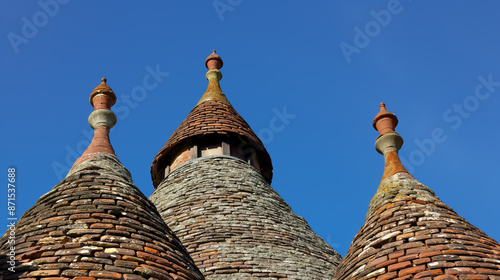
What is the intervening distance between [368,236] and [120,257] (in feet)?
10.1

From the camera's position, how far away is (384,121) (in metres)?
12.6

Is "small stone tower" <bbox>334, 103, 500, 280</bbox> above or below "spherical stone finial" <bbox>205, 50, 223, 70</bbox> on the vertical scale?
below

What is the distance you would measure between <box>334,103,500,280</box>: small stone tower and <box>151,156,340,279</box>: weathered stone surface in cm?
215

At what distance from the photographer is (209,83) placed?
752 inches

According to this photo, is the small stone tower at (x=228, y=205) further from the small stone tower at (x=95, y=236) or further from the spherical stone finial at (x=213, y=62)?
the small stone tower at (x=95, y=236)

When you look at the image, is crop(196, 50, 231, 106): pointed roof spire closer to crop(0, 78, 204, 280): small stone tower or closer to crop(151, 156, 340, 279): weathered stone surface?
crop(151, 156, 340, 279): weathered stone surface

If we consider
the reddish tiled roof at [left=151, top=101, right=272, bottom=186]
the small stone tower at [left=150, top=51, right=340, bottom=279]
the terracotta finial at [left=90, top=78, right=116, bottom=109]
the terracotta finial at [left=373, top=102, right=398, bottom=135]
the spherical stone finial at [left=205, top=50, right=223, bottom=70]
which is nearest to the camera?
the small stone tower at [left=150, top=51, right=340, bottom=279]

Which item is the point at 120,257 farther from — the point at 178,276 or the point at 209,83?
the point at 209,83

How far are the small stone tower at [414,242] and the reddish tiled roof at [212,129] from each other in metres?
6.16

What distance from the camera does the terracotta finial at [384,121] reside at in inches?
490

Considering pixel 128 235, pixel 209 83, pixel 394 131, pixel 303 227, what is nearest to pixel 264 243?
pixel 303 227

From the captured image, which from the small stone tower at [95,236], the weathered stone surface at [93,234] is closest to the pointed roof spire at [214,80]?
the small stone tower at [95,236]

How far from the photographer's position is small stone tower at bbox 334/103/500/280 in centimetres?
848

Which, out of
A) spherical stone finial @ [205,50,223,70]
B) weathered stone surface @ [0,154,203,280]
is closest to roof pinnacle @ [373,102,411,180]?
weathered stone surface @ [0,154,203,280]
